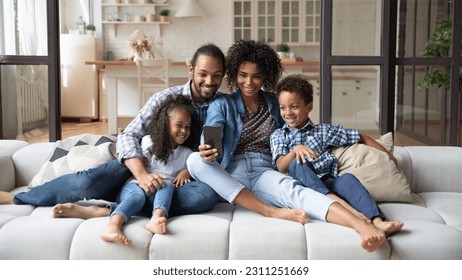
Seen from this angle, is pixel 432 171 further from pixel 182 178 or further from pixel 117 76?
pixel 117 76

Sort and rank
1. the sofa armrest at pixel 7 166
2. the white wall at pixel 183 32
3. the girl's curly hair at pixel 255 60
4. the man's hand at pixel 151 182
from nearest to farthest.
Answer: the man's hand at pixel 151 182
the girl's curly hair at pixel 255 60
the sofa armrest at pixel 7 166
the white wall at pixel 183 32

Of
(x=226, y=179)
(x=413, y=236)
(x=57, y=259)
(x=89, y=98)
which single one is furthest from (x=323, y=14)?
(x=89, y=98)

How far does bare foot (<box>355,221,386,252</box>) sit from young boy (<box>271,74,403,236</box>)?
0.96 feet

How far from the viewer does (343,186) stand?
252 cm

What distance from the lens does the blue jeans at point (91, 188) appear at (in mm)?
2492

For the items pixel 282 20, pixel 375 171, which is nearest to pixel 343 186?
pixel 375 171

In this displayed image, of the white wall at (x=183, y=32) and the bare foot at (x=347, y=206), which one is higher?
the white wall at (x=183, y=32)

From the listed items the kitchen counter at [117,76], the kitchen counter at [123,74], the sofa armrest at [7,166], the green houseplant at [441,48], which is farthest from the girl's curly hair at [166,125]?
the kitchen counter at [117,76]

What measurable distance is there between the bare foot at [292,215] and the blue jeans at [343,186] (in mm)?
222

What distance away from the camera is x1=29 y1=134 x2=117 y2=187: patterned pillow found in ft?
9.32

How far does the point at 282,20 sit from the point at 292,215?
656cm

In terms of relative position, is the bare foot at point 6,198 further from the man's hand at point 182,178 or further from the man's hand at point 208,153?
the man's hand at point 208,153

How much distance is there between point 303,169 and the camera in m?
2.57

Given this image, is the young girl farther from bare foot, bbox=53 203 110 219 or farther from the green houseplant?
the green houseplant
